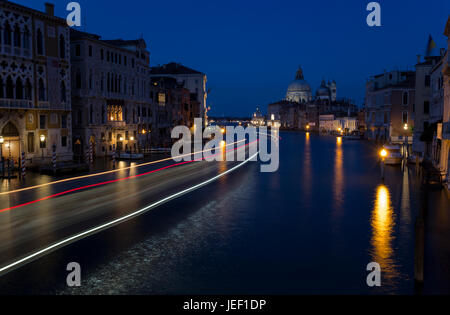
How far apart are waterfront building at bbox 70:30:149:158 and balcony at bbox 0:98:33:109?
7.89m

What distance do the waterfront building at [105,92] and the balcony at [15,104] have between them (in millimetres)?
7885

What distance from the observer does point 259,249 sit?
1355cm

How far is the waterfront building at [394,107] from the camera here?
78062 mm

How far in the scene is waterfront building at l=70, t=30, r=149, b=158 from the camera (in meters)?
45.5

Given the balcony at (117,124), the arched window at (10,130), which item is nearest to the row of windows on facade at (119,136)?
the balcony at (117,124)

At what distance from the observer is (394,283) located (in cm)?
1080

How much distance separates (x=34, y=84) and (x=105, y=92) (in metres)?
11.6

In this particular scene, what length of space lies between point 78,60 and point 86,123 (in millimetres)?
6557

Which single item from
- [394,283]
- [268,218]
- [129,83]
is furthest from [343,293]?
[129,83]
